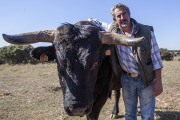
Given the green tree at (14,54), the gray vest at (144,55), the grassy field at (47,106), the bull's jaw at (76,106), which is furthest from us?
the green tree at (14,54)

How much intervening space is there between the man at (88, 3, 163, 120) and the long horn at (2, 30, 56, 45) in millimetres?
1392

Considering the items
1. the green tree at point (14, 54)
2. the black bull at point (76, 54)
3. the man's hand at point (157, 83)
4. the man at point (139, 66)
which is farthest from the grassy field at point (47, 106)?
the green tree at point (14, 54)

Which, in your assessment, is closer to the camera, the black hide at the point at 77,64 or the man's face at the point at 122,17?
the black hide at the point at 77,64

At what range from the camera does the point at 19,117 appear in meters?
4.70

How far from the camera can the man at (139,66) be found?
9.39ft

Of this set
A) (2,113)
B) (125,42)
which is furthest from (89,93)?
(2,113)

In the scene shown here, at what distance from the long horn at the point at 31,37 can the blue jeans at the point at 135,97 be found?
1864 mm

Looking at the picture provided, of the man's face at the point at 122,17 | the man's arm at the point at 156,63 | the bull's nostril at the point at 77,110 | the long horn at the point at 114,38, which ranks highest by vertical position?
the man's face at the point at 122,17

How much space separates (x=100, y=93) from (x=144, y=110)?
3.28 feet

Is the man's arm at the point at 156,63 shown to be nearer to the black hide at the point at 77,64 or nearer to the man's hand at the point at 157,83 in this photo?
the man's hand at the point at 157,83

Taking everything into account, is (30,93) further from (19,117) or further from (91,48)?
(91,48)

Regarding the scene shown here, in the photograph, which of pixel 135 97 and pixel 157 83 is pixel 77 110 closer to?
pixel 135 97

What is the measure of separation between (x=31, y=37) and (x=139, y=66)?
2.14m

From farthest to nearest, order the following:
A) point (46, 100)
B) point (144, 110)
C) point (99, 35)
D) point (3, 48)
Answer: point (3, 48) < point (46, 100) < point (144, 110) < point (99, 35)
